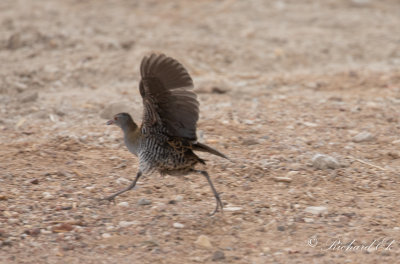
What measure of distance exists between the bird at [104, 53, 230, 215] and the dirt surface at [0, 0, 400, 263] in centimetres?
37

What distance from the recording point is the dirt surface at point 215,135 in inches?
178

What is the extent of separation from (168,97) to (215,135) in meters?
1.92

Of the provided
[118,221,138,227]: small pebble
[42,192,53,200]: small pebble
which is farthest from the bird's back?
[42,192,53,200]: small pebble

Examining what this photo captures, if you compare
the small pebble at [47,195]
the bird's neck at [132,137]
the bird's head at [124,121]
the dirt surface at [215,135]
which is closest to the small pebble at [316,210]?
the dirt surface at [215,135]

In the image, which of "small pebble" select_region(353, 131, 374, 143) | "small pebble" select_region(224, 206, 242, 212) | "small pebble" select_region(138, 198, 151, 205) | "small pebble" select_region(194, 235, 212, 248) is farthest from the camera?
"small pebble" select_region(353, 131, 374, 143)

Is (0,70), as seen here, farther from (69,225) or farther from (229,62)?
(69,225)

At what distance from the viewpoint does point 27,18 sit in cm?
1104

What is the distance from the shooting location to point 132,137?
5039 millimetres

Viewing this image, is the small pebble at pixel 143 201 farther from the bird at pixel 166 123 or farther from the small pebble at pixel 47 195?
the small pebble at pixel 47 195

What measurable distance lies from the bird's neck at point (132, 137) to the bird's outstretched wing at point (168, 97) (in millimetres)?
169

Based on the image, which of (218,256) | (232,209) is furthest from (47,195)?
(218,256)

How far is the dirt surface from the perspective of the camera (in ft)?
14.8

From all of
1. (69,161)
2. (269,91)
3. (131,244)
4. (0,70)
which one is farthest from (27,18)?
(131,244)

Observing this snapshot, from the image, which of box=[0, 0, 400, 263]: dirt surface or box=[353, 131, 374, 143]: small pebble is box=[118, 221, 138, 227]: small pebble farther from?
box=[353, 131, 374, 143]: small pebble
